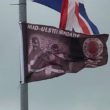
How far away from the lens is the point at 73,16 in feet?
100

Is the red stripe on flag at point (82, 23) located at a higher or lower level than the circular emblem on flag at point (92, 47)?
higher

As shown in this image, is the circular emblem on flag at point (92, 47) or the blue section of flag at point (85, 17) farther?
the blue section of flag at point (85, 17)

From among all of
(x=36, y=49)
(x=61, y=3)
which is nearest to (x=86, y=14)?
(x=61, y=3)

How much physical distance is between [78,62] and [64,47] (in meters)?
0.88

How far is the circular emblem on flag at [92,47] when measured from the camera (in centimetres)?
3012

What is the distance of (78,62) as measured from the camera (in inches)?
1168

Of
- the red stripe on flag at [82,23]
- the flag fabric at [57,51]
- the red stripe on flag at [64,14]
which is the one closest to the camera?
the flag fabric at [57,51]

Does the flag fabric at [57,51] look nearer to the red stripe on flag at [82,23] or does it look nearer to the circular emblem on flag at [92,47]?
the circular emblem on flag at [92,47]

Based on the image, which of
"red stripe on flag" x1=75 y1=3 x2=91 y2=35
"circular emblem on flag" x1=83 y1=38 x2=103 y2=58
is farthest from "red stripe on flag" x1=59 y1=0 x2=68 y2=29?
"circular emblem on flag" x1=83 y1=38 x2=103 y2=58

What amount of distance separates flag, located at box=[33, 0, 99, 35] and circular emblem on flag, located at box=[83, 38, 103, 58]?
2.05 feet

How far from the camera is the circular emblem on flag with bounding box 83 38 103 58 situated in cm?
3012

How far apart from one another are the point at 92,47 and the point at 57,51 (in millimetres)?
2097

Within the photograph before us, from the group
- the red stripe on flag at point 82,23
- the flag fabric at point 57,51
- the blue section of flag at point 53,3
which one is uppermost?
the blue section of flag at point 53,3

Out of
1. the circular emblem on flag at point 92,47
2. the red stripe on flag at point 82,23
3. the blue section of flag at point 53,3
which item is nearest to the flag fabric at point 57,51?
the circular emblem on flag at point 92,47
